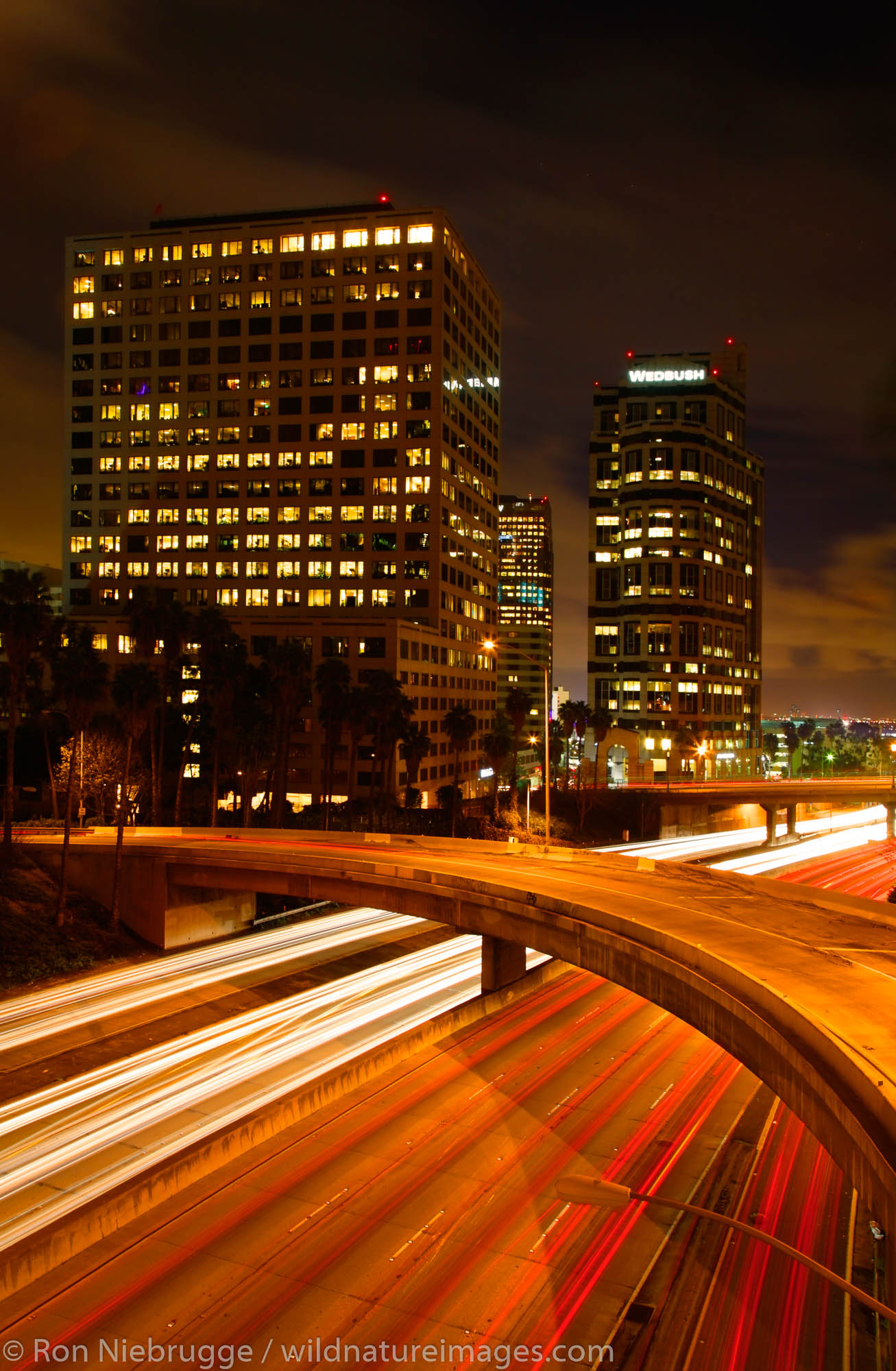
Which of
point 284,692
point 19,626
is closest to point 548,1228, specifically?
point 19,626

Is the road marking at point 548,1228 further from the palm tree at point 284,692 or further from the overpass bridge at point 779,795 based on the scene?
the overpass bridge at point 779,795

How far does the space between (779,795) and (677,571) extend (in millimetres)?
72061

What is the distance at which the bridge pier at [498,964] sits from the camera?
33844 millimetres

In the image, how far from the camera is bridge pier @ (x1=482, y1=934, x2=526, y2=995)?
33844 mm

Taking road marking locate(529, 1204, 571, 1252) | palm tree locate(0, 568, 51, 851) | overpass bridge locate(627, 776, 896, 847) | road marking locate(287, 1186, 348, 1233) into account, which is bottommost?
road marking locate(529, 1204, 571, 1252)

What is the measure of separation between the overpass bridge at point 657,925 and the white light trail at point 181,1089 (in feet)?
12.4

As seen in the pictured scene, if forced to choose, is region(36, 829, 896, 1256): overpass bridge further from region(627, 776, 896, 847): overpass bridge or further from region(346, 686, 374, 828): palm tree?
region(627, 776, 896, 847): overpass bridge

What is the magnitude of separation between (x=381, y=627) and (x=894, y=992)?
7252cm

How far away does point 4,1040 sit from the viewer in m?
30.3

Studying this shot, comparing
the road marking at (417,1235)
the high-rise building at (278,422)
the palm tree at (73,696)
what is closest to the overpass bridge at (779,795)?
the high-rise building at (278,422)

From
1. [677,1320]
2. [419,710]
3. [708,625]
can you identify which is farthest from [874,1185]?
[708,625]

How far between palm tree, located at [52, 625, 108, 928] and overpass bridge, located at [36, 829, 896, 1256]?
3.31 meters

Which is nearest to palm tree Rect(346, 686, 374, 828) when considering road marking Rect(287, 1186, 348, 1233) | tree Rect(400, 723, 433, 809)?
tree Rect(400, 723, 433, 809)

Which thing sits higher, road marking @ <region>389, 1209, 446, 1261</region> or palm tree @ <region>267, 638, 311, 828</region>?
palm tree @ <region>267, 638, 311, 828</region>
